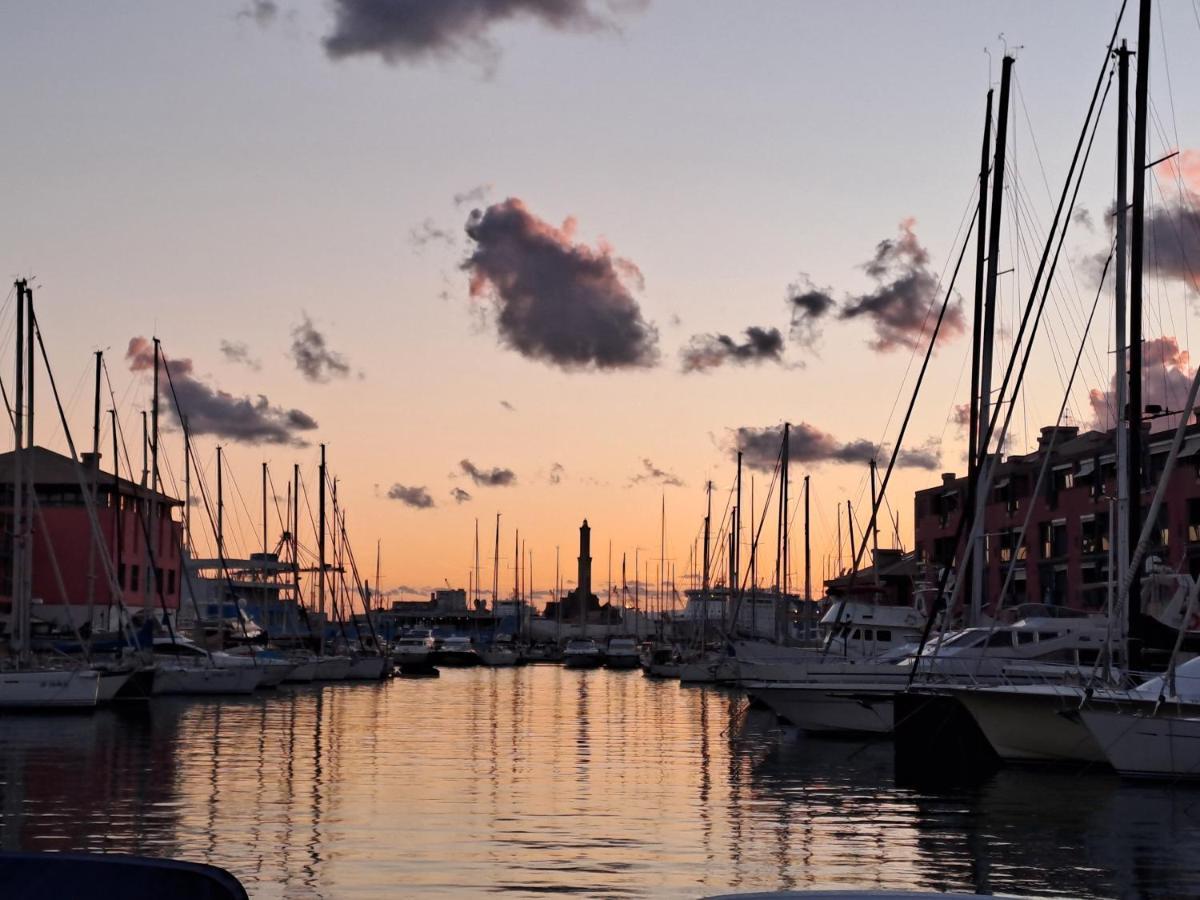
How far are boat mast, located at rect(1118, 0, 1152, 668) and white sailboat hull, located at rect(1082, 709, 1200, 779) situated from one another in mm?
2339

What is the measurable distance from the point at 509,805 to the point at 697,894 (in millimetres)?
9030

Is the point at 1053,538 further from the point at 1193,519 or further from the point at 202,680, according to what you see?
the point at 202,680

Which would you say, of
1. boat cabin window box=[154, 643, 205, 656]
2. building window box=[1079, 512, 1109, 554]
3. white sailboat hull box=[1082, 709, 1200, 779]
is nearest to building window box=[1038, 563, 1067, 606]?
building window box=[1079, 512, 1109, 554]

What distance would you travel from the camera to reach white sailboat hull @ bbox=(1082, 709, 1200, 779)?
27.5 metres

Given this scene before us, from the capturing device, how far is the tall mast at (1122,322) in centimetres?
3083

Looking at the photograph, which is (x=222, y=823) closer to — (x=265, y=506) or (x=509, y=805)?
(x=509, y=805)

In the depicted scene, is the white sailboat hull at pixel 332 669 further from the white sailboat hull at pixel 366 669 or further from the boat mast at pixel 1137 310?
the boat mast at pixel 1137 310

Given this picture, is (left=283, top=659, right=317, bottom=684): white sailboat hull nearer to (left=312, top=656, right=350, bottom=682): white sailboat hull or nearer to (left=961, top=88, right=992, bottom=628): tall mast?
(left=312, top=656, right=350, bottom=682): white sailboat hull

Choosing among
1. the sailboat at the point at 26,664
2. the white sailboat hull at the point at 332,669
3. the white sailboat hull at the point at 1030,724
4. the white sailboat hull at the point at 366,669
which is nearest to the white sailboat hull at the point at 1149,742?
the white sailboat hull at the point at 1030,724

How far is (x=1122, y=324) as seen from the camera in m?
32.4

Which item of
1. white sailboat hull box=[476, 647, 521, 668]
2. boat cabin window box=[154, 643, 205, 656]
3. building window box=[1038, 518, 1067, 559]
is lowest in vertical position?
white sailboat hull box=[476, 647, 521, 668]

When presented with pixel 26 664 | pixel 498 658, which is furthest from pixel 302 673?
pixel 498 658

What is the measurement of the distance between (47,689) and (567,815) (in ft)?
94.6

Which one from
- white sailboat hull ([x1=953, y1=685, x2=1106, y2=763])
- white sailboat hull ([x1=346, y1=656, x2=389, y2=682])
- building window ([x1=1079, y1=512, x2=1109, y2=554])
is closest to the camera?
white sailboat hull ([x1=953, y1=685, x2=1106, y2=763])
